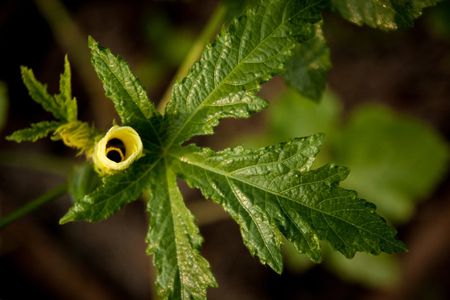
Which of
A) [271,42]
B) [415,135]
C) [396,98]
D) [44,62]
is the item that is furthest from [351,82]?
[271,42]

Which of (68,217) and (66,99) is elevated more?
(66,99)

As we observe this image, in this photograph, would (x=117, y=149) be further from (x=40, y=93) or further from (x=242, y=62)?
(x=242, y=62)

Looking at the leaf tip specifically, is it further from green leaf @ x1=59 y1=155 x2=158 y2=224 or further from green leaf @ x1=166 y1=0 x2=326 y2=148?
green leaf @ x1=166 y1=0 x2=326 y2=148

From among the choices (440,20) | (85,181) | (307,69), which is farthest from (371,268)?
(85,181)

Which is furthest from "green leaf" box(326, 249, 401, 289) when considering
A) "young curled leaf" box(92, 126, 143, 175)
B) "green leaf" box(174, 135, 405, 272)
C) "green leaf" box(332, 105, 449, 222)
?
"young curled leaf" box(92, 126, 143, 175)

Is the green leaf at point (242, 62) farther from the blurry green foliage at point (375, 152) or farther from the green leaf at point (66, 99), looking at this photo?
the blurry green foliage at point (375, 152)

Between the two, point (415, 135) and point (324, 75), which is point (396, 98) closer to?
point (415, 135)
